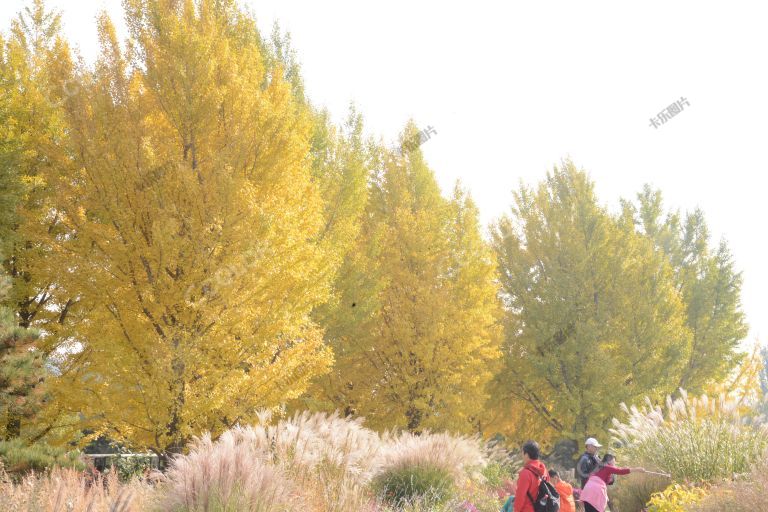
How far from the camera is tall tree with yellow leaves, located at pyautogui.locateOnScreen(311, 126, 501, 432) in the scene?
14.1 metres

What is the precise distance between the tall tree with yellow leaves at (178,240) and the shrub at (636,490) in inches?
223

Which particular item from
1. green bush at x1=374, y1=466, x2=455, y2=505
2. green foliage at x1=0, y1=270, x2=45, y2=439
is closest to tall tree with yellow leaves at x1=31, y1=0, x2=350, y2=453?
green foliage at x1=0, y1=270, x2=45, y2=439

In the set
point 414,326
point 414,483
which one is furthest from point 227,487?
point 414,326

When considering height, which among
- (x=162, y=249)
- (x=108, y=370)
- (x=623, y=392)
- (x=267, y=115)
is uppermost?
(x=267, y=115)

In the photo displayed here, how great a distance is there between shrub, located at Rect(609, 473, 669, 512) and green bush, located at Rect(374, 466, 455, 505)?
3.03 m

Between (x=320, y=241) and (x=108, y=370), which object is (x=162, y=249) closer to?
(x=108, y=370)

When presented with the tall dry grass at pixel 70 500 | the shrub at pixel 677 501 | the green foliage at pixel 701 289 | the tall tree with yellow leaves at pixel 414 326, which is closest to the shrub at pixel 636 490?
the shrub at pixel 677 501

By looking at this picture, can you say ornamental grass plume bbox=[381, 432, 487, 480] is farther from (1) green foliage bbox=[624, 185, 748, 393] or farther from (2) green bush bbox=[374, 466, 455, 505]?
(1) green foliage bbox=[624, 185, 748, 393]

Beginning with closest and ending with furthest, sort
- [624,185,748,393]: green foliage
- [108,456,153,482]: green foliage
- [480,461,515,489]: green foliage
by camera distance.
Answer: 1. [108,456,153,482]: green foliage
2. [480,461,515,489]: green foliage
3. [624,185,748,393]: green foliage

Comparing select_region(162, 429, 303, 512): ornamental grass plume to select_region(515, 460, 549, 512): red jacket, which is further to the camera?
select_region(515, 460, 549, 512): red jacket

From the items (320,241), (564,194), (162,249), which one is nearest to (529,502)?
(162,249)

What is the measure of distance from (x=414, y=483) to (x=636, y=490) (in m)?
3.79

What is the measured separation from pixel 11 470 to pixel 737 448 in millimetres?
10133

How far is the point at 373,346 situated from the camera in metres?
15.1
